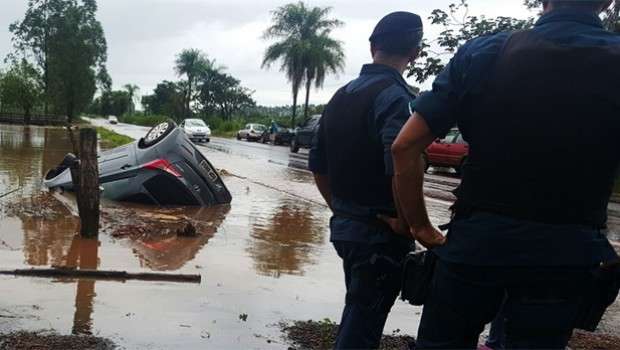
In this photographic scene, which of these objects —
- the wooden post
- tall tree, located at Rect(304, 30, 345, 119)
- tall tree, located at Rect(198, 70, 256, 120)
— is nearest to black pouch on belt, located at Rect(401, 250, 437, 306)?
the wooden post

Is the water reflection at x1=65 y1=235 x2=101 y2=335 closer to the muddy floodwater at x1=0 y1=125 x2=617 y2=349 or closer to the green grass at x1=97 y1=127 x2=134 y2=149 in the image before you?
the muddy floodwater at x1=0 y1=125 x2=617 y2=349

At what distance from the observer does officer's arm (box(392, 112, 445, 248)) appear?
82.3 inches

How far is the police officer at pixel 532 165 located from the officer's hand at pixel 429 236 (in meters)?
0.16

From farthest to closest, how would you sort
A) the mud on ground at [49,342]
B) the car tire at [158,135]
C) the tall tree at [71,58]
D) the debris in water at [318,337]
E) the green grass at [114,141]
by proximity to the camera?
the tall tree at [71,58], the green grass at [114,141], the car tire at [158,135], the debris in water at [318,337], the mud on ground at [49,342]

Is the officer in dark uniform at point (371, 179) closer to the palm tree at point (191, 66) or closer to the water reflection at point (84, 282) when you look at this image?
the water reflection at point (84, 282)

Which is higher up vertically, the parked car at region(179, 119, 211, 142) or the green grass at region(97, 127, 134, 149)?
the parked car at region(179, 119, 211, 142)

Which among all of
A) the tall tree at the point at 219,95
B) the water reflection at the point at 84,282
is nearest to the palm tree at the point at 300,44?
the tall tree at the point at 219,95

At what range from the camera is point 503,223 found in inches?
77.7

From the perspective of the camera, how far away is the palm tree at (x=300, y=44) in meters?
45.5

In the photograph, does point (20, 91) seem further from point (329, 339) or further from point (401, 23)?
point (401, 23)

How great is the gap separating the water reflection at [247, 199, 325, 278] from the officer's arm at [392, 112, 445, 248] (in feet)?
11.8

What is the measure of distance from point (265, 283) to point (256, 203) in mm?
5358

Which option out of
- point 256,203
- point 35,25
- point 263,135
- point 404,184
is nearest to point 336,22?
point 263,135

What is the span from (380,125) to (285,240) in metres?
Result: 5.00
